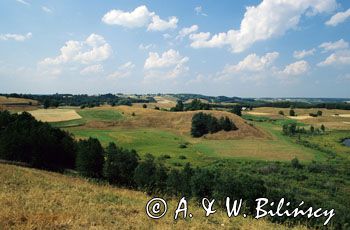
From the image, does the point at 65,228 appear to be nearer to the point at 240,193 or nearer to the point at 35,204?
the point at 35,204

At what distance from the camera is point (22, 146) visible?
5209 cm

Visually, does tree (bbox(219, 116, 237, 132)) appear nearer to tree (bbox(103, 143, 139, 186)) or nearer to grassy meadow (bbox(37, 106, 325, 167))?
grassy meadow (bbox(37, 106, 325, 167))

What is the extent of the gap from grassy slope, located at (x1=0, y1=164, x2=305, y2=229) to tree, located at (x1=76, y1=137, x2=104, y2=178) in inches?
1504

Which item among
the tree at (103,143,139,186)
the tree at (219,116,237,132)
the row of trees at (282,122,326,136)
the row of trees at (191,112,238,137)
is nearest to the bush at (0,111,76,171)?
the tree at (103,143,139,186)

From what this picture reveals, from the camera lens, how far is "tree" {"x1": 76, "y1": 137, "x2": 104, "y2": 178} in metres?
52.1

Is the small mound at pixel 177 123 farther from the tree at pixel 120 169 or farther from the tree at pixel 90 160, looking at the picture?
the tree at pixel 120 169

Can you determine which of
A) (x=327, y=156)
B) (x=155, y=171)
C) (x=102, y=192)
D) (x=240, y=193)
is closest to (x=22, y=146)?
(x=155, y=171)

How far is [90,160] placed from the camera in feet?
172

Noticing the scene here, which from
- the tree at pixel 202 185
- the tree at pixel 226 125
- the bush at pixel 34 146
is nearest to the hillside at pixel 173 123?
the tree at pixel 226 125

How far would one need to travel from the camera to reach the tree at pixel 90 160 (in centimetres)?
5209

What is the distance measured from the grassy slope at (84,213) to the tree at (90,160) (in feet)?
125

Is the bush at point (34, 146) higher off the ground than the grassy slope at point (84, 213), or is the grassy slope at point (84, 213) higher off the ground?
the grassy slope at point (84, 213)

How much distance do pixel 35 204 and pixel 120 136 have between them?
87.2m

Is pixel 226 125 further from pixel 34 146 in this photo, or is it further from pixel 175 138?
pixel 34 146
